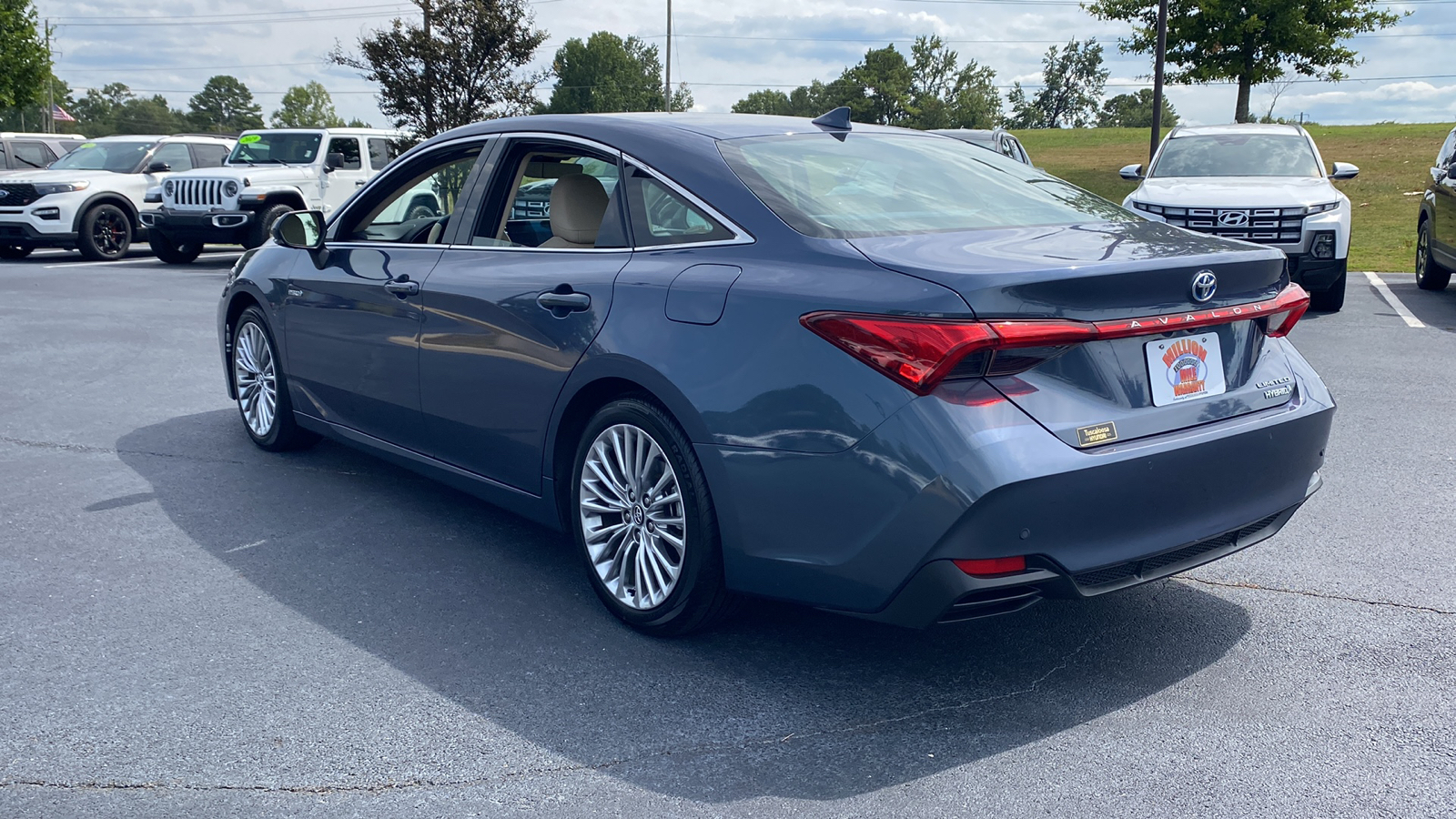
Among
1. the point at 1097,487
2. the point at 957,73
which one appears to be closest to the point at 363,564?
the point at 1097,487

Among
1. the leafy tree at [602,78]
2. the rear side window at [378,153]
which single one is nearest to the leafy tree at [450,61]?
the rear side window at [378,153]

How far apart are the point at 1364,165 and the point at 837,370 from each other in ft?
128

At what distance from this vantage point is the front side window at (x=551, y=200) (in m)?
4.13

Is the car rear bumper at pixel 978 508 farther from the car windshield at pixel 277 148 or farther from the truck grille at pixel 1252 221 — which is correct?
the car windshield at pixel 277 148

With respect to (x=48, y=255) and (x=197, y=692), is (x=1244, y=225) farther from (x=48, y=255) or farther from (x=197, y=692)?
(x=48, y=255)

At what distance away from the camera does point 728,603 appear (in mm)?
3570

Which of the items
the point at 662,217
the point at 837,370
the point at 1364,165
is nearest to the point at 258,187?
the point at 662,217

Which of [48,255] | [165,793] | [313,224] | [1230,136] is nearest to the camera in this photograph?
[165,793]

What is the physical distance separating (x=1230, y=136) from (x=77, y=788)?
12848 mm

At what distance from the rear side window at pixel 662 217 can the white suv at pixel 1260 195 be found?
697 centimetres

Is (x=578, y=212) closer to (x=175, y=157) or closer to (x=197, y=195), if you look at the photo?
(x=197, y=195)

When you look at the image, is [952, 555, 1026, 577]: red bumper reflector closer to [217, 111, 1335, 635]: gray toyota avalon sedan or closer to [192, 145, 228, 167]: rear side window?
[217, 111, 1335, 635]: gray toyota avalon sedan

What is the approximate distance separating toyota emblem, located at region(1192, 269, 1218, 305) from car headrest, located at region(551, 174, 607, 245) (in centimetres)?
193

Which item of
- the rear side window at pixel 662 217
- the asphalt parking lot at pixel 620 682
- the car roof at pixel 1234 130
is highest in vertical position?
the car roof at pixel 1234 130
